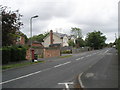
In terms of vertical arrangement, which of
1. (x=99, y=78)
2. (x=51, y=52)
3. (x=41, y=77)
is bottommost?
(x=41, y=77)

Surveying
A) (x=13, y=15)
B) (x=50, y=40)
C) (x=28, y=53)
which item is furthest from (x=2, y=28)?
(x=50, y=40)

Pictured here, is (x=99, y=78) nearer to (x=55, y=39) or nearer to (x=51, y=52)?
(x=51, y=52)

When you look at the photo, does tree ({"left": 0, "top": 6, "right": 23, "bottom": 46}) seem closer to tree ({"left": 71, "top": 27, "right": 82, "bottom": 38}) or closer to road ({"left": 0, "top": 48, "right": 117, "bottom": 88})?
road ({"left": 0, "top": 48, "right": 117, "bottom": 88})

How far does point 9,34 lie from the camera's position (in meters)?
17.8

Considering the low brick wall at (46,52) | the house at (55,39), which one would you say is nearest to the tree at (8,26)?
the low brick wall at (46,52)

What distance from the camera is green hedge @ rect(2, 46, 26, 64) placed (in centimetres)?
2077

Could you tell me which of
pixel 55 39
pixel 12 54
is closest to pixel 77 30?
pixel 55 39

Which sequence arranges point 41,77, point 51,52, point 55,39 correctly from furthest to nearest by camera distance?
1. point 55,39
2. point 51,52
3. point 41,77

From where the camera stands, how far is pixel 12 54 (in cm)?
2269

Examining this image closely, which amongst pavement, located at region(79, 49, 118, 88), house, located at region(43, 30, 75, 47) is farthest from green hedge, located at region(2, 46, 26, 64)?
house, located at region(43, 30, 75, 47)

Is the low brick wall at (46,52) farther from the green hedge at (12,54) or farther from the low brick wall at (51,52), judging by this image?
the green hedge at (12,54)

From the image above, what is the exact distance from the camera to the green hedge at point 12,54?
2077 cm

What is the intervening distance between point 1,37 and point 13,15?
2839mm

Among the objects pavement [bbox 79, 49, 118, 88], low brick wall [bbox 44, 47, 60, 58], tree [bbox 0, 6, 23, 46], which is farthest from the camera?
low brick wall [bbox 44, 47, 60, 58]
